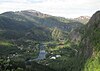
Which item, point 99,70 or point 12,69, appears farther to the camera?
point 99,70

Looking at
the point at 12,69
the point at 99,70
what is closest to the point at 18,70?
the point at 12,69

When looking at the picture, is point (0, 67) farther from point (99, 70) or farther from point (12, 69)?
point (99, 70)

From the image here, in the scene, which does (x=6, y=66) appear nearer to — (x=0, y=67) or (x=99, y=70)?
(x=0, y=67)

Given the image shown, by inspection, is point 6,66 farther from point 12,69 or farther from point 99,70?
point 99,70

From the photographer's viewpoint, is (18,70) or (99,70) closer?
(18,70)

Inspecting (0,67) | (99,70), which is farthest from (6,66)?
(99,70)
